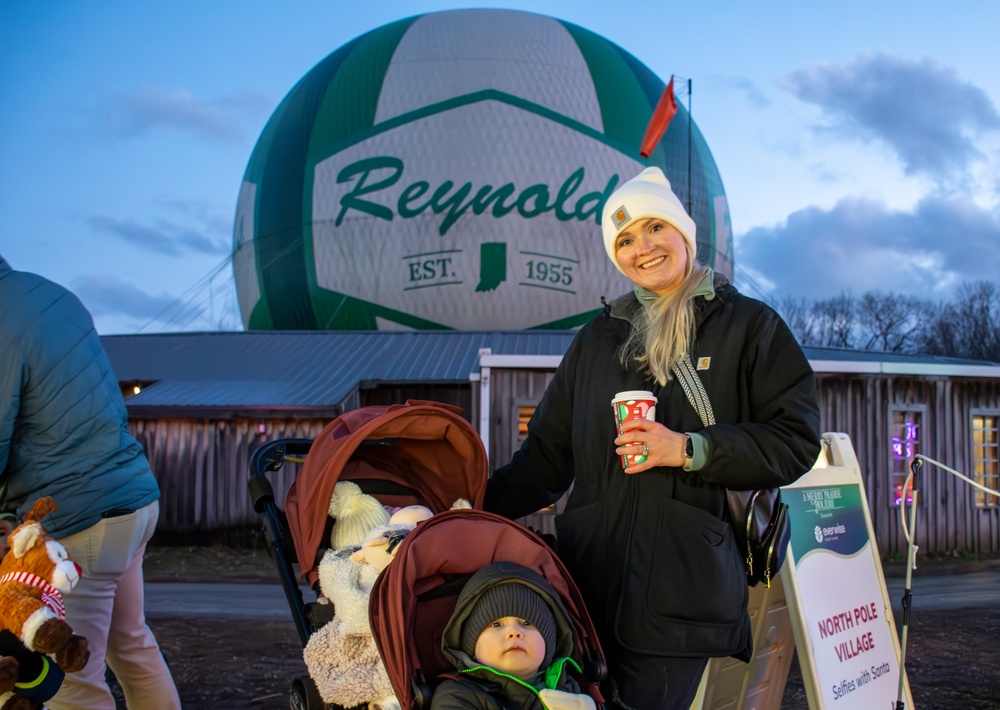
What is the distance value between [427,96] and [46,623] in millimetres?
15773

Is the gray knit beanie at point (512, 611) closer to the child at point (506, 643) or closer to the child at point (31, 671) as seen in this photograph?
the child at point (506, 643)

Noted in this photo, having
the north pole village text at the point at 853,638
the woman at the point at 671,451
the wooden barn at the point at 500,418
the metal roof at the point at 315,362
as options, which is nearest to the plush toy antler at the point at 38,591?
the woman at the point at 671,451

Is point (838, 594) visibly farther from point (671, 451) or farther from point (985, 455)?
point (985, 455)

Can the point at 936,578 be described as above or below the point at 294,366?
below

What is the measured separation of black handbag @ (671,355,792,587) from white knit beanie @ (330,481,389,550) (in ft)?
5.02

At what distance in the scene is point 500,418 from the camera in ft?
37.9

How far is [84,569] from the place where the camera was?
120 inches

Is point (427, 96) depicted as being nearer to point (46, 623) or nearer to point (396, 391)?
point (396, 391)

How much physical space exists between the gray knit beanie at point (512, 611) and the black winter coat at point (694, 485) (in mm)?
225

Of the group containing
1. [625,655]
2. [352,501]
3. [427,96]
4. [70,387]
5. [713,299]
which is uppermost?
[427,96]

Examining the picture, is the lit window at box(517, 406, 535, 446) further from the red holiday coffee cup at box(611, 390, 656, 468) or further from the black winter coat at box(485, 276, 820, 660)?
the red holiday coffee cup at box(611, 390, 656, 468)

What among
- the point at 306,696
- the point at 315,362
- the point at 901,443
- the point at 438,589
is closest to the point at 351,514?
the point at 306,696

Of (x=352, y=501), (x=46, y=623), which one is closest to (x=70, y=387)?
(x=46, y=623)

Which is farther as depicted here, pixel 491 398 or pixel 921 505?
pixel 921 505
